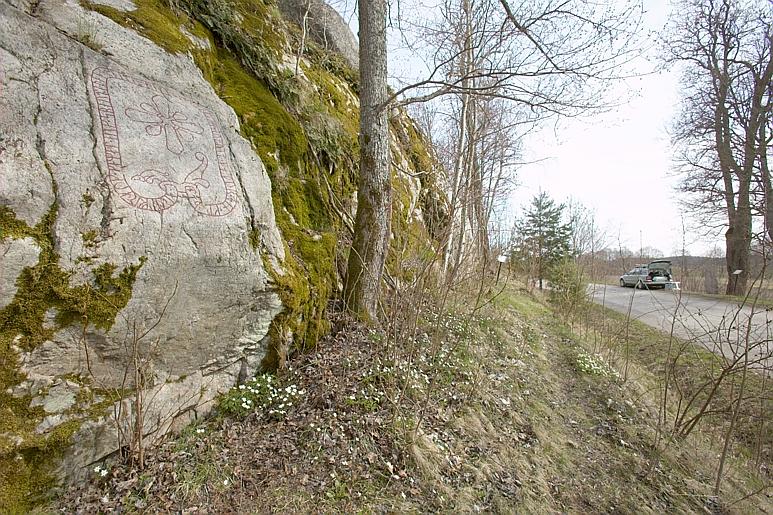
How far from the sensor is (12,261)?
5.91 ft

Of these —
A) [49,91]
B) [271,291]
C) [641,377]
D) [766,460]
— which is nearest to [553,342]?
[641,377]

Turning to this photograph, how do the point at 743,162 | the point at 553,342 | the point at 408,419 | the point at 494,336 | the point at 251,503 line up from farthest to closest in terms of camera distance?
the point at 743,162, the point at 553,342, the point at 494,336, the point at 408,419, the point at 251,503

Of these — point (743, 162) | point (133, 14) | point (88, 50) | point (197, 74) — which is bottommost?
point (88, 50)

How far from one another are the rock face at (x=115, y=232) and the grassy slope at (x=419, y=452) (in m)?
0.45

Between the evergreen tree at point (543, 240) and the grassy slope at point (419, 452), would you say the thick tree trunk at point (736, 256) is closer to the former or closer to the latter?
the evergreen tree at point (543, 240)

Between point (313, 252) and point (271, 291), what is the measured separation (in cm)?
94

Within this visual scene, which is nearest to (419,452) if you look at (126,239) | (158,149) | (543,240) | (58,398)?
(58,398)

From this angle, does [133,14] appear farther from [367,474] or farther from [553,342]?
[553,342]

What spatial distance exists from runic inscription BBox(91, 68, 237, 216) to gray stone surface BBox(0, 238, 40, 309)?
0.56m

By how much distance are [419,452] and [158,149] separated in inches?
124

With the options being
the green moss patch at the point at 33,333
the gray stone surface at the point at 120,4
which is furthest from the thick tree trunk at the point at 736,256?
the gray stone surface at the point at 120,4

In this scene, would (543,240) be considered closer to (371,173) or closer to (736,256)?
(736,256)

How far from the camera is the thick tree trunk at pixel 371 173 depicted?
3793 mm

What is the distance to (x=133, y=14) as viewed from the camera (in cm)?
301
